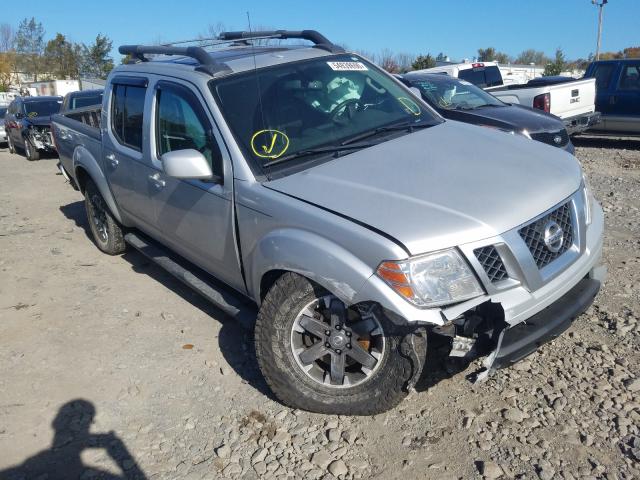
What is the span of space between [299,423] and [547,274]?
1577 mm

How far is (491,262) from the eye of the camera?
9.23 ft

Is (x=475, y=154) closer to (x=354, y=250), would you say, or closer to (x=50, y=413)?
(x=354, y=250)

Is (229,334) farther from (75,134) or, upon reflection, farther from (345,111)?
(75,134)

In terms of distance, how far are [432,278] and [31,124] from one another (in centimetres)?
1648

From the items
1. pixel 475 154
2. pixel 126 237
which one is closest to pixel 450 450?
pixel 475 154

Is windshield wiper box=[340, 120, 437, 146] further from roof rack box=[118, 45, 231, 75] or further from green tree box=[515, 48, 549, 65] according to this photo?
green tree box=[515, 48, 549, 65]

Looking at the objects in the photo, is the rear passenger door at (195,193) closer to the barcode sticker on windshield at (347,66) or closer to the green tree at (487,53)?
the barcode sticker on windshield at (347,66)

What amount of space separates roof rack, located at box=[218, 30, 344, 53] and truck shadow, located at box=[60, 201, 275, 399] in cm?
229

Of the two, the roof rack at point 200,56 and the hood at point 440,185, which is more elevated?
the roof rack at point 200,56

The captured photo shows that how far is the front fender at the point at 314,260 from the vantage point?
284 centimetres

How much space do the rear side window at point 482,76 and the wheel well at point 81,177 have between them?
9685 millimetres

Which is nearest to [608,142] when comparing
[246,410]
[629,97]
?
[629,97]

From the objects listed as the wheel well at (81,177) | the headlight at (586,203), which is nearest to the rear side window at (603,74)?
the headlight at (586,203)

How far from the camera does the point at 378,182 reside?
10.5ft
